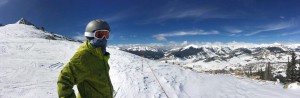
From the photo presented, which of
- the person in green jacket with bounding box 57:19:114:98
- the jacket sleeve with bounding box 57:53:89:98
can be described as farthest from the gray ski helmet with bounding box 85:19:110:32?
the jacket sleeve with bounding box 57:53:89:98

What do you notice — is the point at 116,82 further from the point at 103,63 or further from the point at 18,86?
the point at 103,63

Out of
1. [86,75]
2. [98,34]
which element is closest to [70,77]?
[86,75]

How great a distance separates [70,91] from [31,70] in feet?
49.9

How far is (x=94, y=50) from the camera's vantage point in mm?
3779

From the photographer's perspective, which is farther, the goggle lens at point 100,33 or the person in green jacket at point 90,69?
the goggle lens at point 100,33

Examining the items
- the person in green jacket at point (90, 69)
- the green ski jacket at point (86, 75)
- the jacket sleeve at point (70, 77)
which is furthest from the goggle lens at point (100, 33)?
the jacket sleeve at point (70, 77)

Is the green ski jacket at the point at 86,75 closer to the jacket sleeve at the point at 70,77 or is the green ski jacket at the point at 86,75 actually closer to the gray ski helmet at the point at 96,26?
the jacket sleeve at the point at 70,77

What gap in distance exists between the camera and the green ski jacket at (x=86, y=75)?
3.38 meters

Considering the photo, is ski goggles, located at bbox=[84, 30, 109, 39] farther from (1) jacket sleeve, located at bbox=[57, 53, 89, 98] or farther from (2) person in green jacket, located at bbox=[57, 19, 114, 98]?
(1) jacket sleeve, located at bbox=[57, 53, 89, 98]

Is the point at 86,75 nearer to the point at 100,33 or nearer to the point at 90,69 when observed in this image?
the point at 90,69

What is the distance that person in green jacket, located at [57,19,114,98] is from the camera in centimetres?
340

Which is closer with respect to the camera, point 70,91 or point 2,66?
point 70,91

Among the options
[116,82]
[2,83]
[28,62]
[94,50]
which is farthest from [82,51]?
[28,62]

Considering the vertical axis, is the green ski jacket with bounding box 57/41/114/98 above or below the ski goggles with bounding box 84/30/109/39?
below
